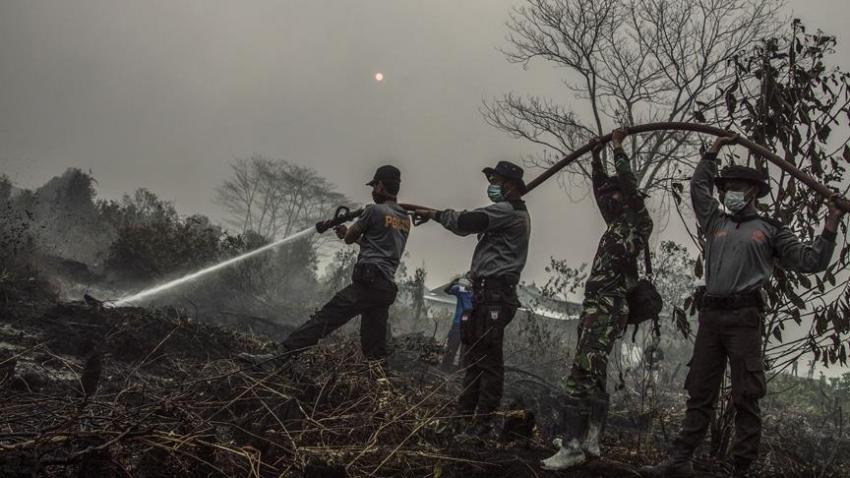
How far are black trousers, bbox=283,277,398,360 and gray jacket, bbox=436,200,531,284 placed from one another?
3.69ft

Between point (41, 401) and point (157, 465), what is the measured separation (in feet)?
1.71

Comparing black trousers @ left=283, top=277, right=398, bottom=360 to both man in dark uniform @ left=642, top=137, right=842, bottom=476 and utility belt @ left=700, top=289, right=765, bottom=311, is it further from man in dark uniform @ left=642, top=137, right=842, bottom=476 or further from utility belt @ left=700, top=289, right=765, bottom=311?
utility belt @ left=700, top=289, right=765, bottom=311

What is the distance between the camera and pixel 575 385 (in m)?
3.39

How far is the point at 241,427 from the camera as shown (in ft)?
8.00

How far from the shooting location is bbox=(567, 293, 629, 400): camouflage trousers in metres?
3.37

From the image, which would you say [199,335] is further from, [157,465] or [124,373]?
[157,465]

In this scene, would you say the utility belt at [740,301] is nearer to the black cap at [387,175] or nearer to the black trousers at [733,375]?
the black trousers at [733,375]

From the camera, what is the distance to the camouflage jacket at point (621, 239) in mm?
3543

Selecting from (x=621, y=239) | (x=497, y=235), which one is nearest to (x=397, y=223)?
(x=497, y=235)

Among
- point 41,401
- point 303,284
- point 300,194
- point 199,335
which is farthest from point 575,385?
point 300,194

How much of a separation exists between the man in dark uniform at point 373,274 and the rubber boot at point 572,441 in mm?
1880

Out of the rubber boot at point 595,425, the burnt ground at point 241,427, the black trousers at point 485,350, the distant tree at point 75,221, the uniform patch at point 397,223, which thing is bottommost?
the burnt ground at point 241,427

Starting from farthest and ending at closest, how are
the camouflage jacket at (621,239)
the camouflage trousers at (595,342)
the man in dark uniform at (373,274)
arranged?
the man in dark uniform at (373,274) → the camouflage jacket at (621,239) → the camouflage trousers at (595,342)

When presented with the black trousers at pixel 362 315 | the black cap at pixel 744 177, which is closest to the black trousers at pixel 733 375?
the black cap at pixel 744 177
